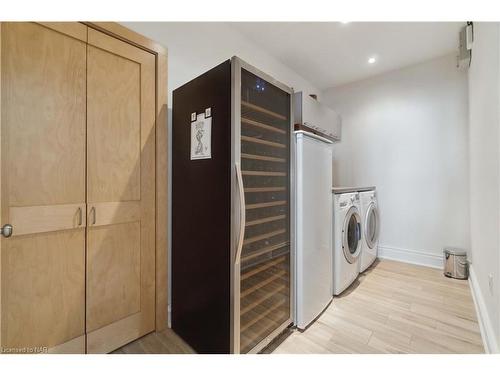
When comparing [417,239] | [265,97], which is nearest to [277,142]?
[265,97]

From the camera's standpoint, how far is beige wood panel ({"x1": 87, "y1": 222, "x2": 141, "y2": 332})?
1.39 meters

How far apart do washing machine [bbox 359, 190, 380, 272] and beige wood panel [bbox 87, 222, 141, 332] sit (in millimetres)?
2324

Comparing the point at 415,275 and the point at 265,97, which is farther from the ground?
the point at 265,97

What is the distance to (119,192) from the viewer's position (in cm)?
149

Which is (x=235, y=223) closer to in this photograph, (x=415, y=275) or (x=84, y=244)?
(x=84, y=244)

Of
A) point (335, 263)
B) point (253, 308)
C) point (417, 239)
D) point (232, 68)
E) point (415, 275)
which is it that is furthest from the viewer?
point (417, 239)

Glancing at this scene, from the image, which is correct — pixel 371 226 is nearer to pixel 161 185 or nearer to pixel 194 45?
pixel 161 185

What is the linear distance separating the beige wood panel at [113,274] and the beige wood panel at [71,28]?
3.70 ft

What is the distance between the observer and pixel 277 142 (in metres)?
1.67

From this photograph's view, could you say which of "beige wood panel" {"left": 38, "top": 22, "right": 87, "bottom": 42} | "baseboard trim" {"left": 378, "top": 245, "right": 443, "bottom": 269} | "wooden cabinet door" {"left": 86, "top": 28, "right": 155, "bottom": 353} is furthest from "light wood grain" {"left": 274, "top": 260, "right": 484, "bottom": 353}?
"beige wood panel" {"left": 38, "top": 22, "right": 87, "bottom": 42}

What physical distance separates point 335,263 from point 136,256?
172 cm

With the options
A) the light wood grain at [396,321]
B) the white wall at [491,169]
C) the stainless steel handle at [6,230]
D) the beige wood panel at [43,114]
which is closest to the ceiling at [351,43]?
the white wall at [491,169]

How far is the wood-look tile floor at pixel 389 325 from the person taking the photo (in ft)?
4.98

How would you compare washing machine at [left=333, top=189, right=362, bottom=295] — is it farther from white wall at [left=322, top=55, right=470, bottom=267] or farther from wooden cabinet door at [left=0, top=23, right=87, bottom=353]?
wooden cabinet door at [left=0, top=23, right=87, bottom=353]
